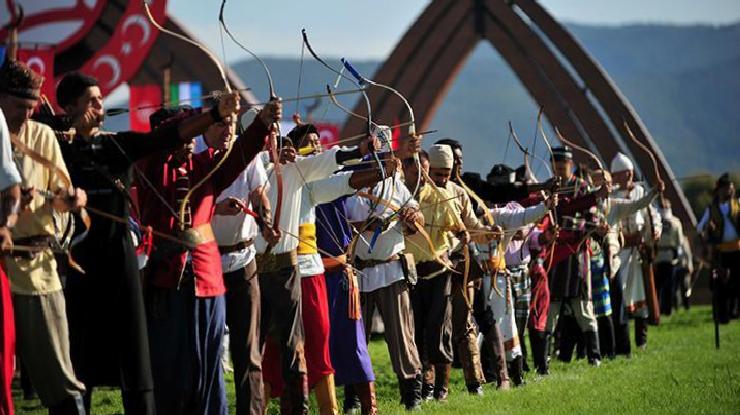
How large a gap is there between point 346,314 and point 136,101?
62.7ft

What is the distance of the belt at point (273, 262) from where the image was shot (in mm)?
9016

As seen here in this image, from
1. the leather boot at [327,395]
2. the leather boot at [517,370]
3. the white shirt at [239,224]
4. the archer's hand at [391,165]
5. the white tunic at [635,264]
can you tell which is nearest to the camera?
the white shirt at [239,224]

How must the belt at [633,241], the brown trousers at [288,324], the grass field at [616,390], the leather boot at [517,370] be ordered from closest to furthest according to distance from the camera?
the brown trousers at [288,324] < the grass field at [616,390] < the leather boot at [517,370] < the belt at [633,241]

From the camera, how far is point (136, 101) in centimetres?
2847

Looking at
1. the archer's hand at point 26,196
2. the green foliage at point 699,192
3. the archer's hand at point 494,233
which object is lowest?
the archer's hand at point 494,233

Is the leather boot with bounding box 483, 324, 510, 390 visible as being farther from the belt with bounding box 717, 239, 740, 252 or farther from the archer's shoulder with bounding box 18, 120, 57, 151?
the belt with bounding box 717, 239, 740, 252

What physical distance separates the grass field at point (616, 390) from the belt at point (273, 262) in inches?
63.1

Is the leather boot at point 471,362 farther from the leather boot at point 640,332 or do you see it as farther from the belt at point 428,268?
the leather boot at point 640,332

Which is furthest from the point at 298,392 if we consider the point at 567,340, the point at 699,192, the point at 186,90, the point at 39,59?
the point at 699,192

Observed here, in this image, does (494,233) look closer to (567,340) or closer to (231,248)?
(231,248)

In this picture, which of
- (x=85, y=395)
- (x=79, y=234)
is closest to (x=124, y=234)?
(x=79, y=234)

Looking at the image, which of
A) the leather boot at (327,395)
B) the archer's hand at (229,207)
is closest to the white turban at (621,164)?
the leather boot at (327,395)

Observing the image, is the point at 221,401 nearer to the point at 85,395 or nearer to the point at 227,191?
the point at 85,395

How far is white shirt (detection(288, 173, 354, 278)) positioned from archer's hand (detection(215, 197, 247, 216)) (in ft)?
3.49
